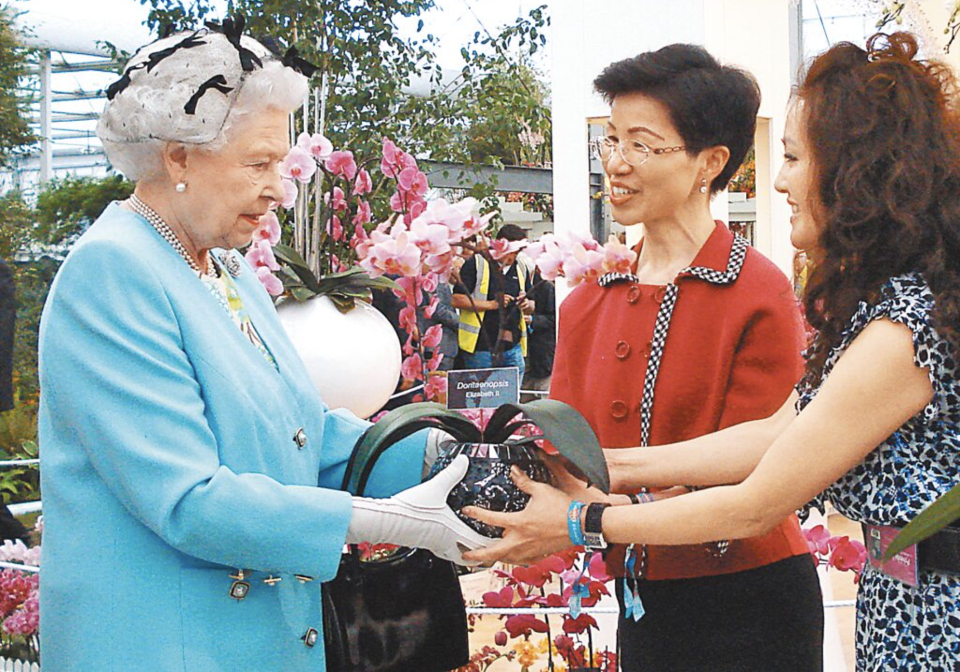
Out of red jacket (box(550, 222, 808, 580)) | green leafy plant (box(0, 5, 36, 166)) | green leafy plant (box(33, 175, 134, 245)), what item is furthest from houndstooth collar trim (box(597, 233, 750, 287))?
green leafy plant (box(0, 5, 36, 166))

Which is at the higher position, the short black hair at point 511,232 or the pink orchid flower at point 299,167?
the pink orchid flower at point 299,167

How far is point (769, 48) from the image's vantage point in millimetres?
5242

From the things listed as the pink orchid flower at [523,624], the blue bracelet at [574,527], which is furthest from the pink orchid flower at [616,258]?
the pink orchid flower at [523,624]

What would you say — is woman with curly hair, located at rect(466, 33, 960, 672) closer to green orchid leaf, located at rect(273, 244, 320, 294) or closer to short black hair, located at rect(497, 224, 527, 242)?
green orchid leaf, located at rect(273, 244, 320, 294)

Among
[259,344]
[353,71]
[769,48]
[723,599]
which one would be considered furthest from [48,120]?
[723,599]

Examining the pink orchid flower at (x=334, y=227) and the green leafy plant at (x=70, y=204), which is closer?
the pink orchid flower at (x=334, y=227)

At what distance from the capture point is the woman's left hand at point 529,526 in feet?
5.34

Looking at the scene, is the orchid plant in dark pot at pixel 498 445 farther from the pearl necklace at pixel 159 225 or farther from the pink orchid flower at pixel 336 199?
the pink orchid flower at pixel 336 199

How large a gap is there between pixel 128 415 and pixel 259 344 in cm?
31

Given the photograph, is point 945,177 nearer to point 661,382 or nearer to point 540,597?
point 661,382

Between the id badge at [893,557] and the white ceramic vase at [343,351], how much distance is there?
1.09 m

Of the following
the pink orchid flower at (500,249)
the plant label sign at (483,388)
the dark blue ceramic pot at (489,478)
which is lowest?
the dark blue ceramic pot at (489,478)

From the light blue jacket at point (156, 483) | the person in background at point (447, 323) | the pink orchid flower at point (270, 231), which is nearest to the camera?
the light blue jacket at point (156, 483)

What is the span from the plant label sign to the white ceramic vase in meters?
0.45
